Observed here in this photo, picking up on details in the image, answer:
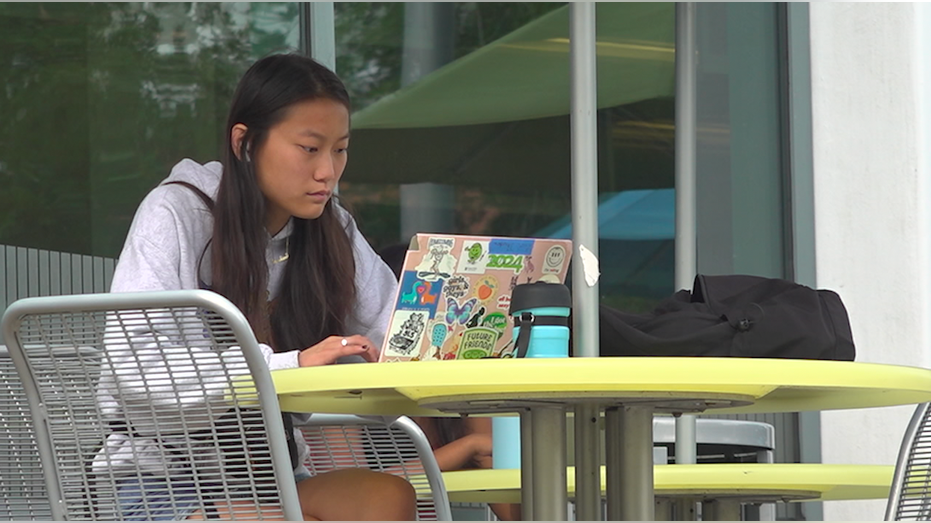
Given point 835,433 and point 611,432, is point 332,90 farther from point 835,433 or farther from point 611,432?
point 835,433

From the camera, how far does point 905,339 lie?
16.9 ft

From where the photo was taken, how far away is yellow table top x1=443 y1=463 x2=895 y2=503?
2.48m

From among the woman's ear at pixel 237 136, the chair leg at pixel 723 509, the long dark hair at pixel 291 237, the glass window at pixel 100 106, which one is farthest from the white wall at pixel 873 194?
the woman's ear at pixel 237 136

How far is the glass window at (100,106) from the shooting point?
4.37 metres

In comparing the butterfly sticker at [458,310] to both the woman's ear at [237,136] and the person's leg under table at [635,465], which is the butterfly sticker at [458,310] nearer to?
the person's leg under table at [635,465]

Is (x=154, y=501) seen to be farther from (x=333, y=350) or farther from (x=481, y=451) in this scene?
(x=481, y=451)

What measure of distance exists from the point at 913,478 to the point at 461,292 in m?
0.87

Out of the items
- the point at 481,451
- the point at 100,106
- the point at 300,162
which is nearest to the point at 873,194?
the point at 481,451

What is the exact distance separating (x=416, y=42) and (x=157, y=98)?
3.44 feet

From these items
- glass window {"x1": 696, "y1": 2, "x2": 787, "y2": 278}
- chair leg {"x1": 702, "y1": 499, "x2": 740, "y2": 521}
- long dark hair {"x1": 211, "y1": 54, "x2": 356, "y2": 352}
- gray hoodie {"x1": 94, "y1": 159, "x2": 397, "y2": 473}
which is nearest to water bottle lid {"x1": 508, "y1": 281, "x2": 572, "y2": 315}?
gray hoodie {"x1": 94, "y1": 159, "x2": 397, "y2": 473}

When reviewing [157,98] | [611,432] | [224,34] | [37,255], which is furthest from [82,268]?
[611,432]

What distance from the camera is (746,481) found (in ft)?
8.20

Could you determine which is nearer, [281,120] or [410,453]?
[281,120]

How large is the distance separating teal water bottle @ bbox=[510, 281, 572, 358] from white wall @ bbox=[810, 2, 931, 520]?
351 centimetres
